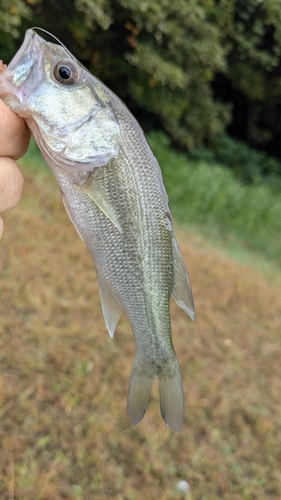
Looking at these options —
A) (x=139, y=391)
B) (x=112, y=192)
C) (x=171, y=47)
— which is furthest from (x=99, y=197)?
(x=171, y=47)

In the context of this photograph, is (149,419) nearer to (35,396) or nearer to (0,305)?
(35,396)

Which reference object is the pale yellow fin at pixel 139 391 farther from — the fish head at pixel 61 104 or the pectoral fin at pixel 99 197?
the fish head at pixel 61 104

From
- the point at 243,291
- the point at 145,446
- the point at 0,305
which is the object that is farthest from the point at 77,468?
the point at 243,291

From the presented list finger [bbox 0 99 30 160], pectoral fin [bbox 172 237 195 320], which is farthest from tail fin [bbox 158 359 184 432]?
finger [bbox 0 99 30 160]

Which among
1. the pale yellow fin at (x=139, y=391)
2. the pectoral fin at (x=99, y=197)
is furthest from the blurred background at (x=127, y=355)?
the pectoral fin at (x=99, y=197)

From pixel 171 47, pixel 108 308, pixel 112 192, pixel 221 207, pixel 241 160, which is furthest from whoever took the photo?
pixel 241 160

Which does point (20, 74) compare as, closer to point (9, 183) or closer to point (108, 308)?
point (9, 183)
